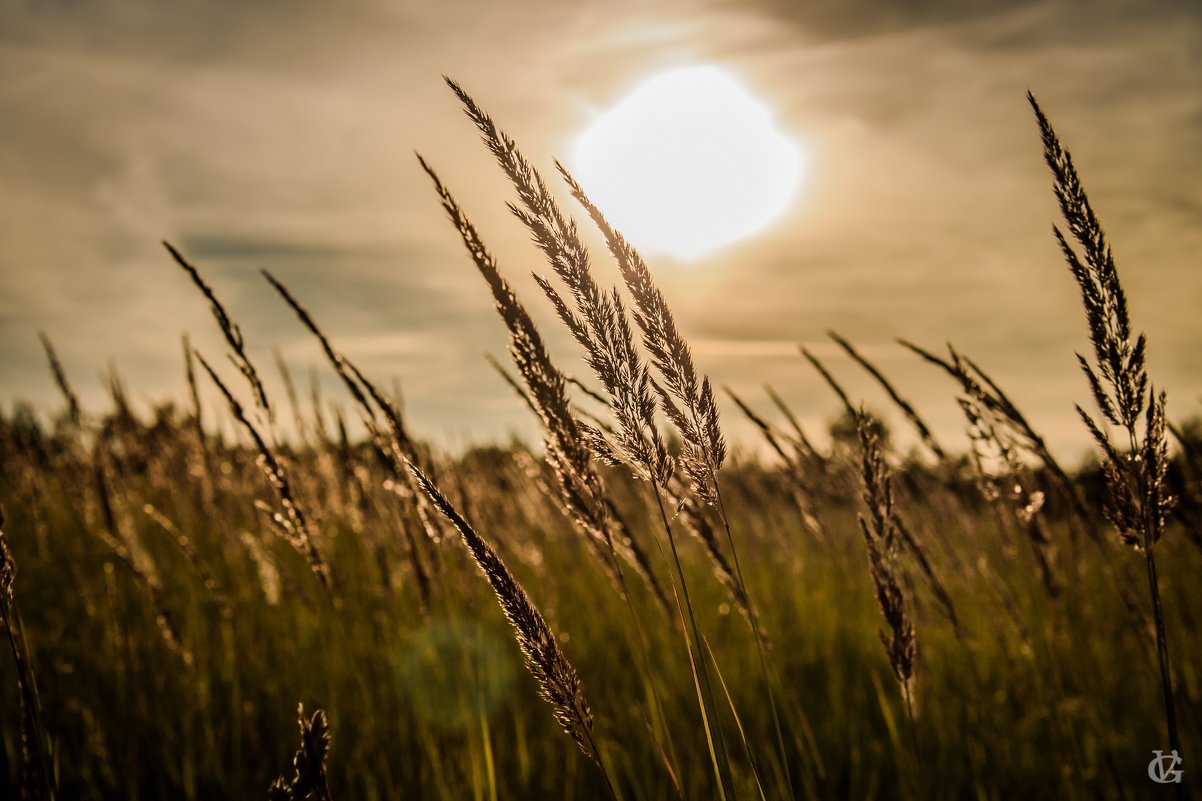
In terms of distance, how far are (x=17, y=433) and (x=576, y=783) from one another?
6965mm

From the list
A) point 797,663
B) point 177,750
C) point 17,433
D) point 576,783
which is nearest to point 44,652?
Answer: point 177,750

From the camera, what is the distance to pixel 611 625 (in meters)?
4.35

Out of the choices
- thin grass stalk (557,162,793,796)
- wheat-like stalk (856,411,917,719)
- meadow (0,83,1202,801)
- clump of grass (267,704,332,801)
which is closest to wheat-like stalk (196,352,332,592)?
meadow (0,83,1202,801)

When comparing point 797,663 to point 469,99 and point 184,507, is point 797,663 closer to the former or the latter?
point 469,99

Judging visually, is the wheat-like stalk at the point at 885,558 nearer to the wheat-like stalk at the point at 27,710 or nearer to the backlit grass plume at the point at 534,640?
the backlit grass plume at the point at 534,640

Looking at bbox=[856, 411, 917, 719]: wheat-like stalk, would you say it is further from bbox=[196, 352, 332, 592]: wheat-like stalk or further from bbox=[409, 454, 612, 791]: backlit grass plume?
bbox=[196, 352, 332, 592]: wheat-like stalk

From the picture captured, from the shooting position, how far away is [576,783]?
8.51 ft

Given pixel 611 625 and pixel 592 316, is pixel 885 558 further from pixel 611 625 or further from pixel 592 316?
pixel 611 625

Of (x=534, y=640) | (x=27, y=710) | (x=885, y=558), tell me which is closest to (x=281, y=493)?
(x=27, y=710)

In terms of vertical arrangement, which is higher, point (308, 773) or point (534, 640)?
point (534, 640)

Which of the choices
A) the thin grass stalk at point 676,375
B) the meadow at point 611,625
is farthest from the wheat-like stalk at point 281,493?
the thin grass stalk at point 676,375

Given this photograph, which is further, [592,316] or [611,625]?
[611,625]

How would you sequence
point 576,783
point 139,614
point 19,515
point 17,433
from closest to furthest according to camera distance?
point 576,783 < point 139,614 < point 17,433 < point 19,515

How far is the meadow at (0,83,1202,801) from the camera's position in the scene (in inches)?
45.3
